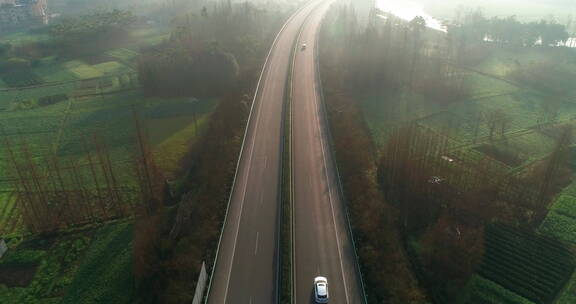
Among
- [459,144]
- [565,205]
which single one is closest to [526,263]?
[565,205]

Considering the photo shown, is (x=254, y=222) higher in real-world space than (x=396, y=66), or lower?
lower

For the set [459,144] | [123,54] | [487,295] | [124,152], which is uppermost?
[123,54]

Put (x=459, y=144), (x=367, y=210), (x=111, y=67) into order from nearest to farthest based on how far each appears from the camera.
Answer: (x=367, y=210) < (x=459, y=144) < (x=111, y=67)

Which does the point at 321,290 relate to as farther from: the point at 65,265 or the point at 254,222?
the point at 65,265

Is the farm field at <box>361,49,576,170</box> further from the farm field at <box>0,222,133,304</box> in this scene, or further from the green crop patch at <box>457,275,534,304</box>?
the farm field at <box>0,222,133,304</box>

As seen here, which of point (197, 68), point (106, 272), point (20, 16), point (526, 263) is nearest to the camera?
point (526, 263)

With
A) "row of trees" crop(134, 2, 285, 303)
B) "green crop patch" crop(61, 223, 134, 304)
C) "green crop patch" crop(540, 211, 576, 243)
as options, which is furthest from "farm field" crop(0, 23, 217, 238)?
"green crop patch" crop(540, 211, 576, 243)

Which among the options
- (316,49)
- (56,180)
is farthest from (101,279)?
(316,49)
